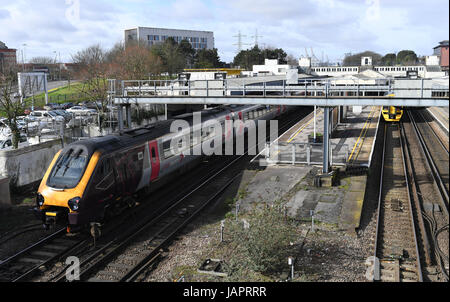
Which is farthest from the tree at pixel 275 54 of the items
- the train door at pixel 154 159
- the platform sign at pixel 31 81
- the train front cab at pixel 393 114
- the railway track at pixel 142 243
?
the train door at pixel 154 159

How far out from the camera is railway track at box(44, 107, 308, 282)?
10984 mm

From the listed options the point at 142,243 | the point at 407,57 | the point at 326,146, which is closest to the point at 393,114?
the point at 326,146

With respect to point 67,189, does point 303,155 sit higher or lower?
lower

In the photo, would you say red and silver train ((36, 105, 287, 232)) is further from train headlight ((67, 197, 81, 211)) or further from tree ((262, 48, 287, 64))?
tree ((262, 48, 287, 64))

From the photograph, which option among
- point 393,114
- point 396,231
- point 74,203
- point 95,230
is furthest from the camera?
point 393,114

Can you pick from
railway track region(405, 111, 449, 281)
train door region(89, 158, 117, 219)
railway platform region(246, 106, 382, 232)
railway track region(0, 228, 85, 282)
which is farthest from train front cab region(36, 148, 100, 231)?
A: railway track region(405, 111, 449, 281)

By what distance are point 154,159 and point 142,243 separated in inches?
173

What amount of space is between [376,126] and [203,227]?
2273 cm

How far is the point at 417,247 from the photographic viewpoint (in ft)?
38.4

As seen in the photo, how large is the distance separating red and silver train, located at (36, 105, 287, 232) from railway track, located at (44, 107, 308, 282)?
1.14m

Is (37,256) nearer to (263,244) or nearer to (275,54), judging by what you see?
(263,244)

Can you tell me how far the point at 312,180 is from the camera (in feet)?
58.8

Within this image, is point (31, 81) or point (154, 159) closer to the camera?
point (154, 159)

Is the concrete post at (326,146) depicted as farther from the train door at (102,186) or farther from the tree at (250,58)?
the tree at (250,58)
